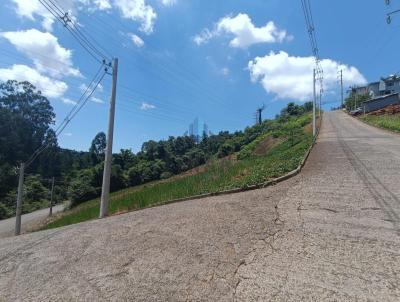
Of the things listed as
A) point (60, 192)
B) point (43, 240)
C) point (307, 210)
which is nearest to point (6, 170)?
point (60, 192)

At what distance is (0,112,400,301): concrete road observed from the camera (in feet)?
15.1

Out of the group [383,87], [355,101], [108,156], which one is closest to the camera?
[108,156]

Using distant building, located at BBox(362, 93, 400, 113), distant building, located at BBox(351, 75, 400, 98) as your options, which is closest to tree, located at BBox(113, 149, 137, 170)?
distant building, located at BBox(362, 93, 400, 113)

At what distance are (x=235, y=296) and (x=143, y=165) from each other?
51.8m

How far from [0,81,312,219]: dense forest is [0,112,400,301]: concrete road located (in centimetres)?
3979

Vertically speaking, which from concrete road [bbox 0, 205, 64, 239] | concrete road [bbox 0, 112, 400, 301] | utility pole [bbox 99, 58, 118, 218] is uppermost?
utility pole [bbox 99, 58, 118, 218]

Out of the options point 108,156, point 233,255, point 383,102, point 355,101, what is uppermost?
point 355,101

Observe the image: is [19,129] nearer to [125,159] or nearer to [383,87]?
[125,159]

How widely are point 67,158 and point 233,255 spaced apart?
83972mm

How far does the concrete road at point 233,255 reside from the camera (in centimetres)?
462

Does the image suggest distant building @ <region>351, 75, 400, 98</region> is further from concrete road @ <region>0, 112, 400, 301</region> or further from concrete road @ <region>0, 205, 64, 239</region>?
concrete road @ <region>0, 112, 400, 301</region>

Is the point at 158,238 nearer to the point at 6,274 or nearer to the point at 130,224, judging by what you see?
the point at 130,224

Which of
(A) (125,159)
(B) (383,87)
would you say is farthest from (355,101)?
(A) (125,159)

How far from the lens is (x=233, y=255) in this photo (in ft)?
18.5
